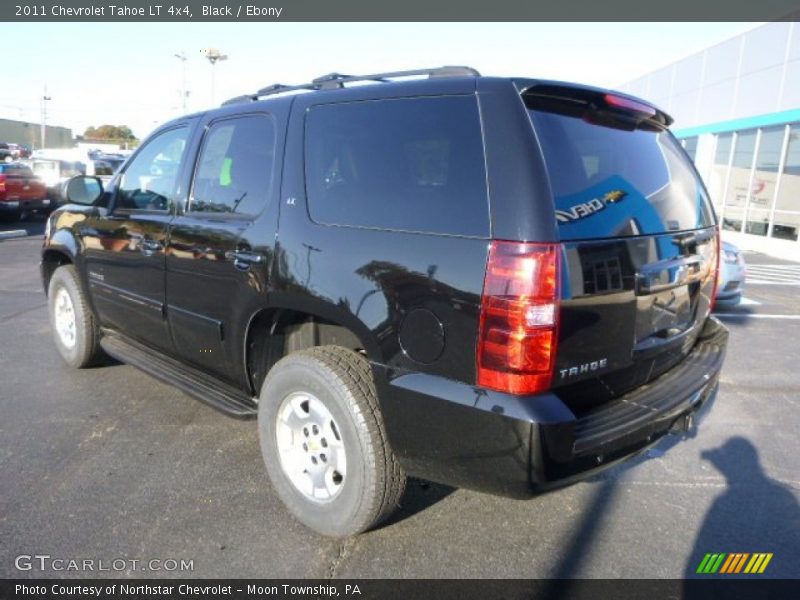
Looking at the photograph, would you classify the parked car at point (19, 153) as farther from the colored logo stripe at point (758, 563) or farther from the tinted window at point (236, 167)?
the colored logo stripe at point (758, 563)

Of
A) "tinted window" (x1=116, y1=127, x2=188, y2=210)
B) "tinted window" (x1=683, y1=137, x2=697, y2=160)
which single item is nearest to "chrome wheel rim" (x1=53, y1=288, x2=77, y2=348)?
"tinted window" (x1=116, y1=127, x2=188, y2=210)

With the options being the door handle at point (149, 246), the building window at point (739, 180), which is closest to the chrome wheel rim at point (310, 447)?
the door handle at point (149, 246)

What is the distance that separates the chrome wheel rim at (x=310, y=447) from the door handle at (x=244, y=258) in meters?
0.66

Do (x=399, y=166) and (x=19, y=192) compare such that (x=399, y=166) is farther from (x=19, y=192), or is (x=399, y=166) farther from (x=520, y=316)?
(x=19, y=192)

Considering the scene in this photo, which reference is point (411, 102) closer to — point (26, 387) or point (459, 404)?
point (459, 404)

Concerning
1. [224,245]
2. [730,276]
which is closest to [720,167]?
[730,276]

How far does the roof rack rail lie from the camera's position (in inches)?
98.0

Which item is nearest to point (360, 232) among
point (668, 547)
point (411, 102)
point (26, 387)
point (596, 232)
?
point (411, 102)

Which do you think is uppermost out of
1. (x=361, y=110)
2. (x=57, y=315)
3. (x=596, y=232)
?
(x=361, y=110)

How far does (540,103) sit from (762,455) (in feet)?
8.89

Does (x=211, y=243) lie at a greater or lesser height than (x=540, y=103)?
lesser

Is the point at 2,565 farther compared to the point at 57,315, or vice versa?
the point at 57,315

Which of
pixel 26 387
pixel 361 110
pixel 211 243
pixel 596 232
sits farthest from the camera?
pixel 26 387

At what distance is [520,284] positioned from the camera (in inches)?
78.6
